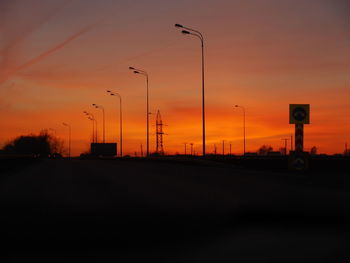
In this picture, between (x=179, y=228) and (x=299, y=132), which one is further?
(x=299, y=132)

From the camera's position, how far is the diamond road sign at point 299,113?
82.3ft

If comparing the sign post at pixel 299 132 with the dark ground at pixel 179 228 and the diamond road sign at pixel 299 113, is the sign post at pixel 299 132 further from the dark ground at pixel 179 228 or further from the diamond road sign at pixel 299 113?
the dark ground at pixel 179 228

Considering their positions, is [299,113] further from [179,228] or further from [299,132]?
[179,228]

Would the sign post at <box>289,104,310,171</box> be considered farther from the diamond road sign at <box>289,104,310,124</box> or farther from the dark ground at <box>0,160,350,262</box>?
the dark ground at <box>0,160,350,262</box>

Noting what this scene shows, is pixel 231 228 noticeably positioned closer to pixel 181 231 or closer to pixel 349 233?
pixel 181 231

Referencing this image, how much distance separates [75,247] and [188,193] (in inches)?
383

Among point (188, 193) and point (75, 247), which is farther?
point (188, 193)

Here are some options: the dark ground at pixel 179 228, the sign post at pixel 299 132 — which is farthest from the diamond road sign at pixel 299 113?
the dark ground at pixel 179 228

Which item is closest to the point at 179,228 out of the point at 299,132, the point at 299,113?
the point at 299,113

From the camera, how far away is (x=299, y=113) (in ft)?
82.8

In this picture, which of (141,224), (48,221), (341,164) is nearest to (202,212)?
(141,224)

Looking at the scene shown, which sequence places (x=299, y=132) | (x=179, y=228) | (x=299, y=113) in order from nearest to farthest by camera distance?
(x=179, y=228) → (x=299, y=113) → (x=299, y=132)

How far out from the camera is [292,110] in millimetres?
25094

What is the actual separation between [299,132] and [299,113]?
3.47 feet
